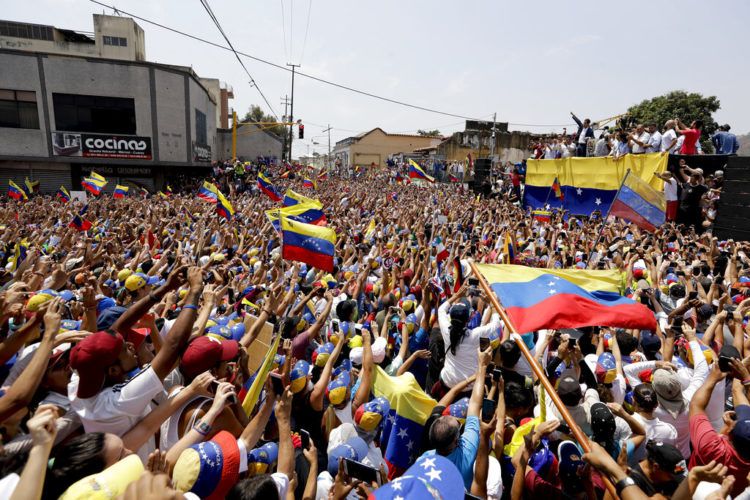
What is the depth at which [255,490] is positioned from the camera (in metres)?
2.00

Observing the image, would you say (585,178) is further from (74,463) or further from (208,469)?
(74,463)

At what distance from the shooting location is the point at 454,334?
407cm

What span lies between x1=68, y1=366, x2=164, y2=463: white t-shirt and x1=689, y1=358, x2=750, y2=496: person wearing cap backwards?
3.35 metres

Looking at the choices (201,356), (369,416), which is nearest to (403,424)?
(369,416)

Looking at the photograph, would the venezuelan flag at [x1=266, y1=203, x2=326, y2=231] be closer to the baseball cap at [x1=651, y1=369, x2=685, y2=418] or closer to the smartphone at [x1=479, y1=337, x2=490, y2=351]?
the smartphone at [x1=479, y1=337, x2=490, y2=351]

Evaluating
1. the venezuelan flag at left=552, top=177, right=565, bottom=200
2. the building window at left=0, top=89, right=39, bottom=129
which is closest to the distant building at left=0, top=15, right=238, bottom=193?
the building window at left=0, top=89, right=39, bottom=129

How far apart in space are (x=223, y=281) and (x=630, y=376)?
5218 mm

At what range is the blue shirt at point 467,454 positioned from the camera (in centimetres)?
262

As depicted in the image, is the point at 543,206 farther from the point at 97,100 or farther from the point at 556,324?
the point at 97,100

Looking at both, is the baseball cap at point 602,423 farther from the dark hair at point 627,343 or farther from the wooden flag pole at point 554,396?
the dark hair at point 627,343

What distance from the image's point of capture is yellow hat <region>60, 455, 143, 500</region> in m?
1.57

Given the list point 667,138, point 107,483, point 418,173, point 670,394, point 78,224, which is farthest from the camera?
point 418,173

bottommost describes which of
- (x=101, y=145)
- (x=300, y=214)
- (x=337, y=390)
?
(x=337, y=390)

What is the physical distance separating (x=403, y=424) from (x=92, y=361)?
1965 mm
